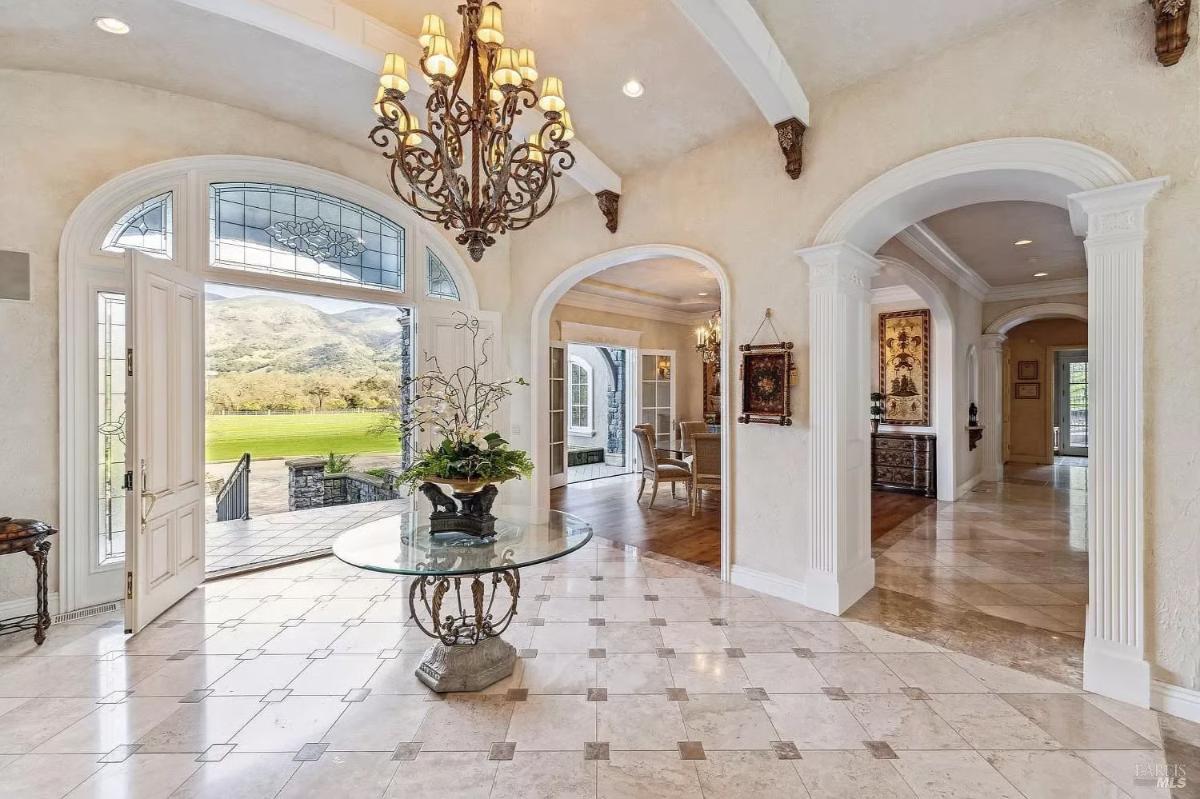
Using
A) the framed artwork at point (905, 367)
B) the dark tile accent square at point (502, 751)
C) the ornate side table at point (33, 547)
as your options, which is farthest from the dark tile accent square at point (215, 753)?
the framed artwork at point (905, 367)

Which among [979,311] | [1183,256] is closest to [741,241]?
[1183,256]

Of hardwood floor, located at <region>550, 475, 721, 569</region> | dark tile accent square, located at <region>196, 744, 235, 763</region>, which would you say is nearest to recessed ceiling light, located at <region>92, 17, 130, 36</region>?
dark tile accent square, located at <region>196, 744, 235, 763</region>

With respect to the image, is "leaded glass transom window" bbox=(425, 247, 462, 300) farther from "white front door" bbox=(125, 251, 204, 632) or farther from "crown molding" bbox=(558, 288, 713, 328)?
"crown molding" bbox=(558, 288, 713, 328)

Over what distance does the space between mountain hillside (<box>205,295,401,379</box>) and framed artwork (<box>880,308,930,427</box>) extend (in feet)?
26.0

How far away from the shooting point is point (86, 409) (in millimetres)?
3324

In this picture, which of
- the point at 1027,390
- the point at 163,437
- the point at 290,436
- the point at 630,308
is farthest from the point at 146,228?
the point at 1027,390

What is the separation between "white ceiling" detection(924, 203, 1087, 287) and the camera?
4.64m

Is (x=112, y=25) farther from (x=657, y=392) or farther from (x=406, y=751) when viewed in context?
(x=657, y=392)

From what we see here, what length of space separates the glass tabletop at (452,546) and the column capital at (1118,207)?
280 centimetres

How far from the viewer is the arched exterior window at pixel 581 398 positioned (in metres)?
10.7

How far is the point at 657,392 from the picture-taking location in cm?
919

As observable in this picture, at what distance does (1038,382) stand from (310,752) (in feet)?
43.8

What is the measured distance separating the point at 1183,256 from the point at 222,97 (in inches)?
223

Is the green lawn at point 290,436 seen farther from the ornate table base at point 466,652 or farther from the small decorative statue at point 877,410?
the small decorative statue at point 877,410
